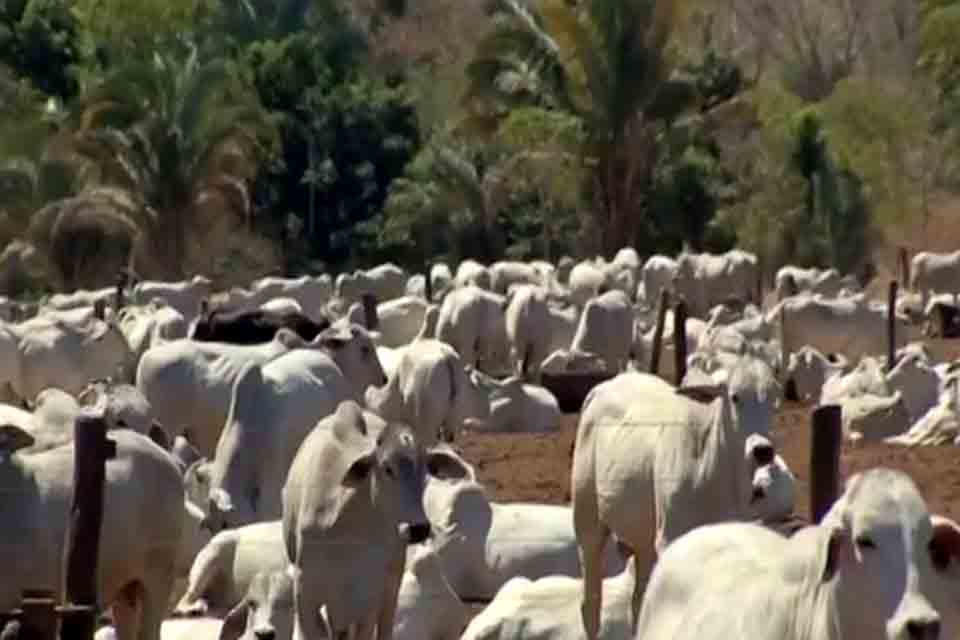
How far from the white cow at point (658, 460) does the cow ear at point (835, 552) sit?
174 inches

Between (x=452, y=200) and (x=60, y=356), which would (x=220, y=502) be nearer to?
(x=60, y=356)

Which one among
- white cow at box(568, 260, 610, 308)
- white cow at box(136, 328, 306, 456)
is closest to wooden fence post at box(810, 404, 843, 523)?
white cow at box(136, 328, 306, 456)

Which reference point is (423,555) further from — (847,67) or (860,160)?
(847,67)

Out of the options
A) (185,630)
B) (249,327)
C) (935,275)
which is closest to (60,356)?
(249,327)

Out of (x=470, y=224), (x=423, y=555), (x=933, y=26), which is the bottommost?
(x=423, y=555)

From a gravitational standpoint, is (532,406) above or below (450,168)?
below

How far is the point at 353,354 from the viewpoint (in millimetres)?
22250

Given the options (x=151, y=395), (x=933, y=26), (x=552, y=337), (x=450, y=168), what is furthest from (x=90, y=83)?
(x=151, y=395)

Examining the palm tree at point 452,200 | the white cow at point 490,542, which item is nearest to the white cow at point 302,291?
the palm tree at point 452,200

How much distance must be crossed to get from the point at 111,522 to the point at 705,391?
2.66 meters

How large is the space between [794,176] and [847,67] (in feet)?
115

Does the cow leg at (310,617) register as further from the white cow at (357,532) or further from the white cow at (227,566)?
the white cow at (227,566)

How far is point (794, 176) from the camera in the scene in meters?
57.1

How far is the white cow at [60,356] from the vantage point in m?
30.4
